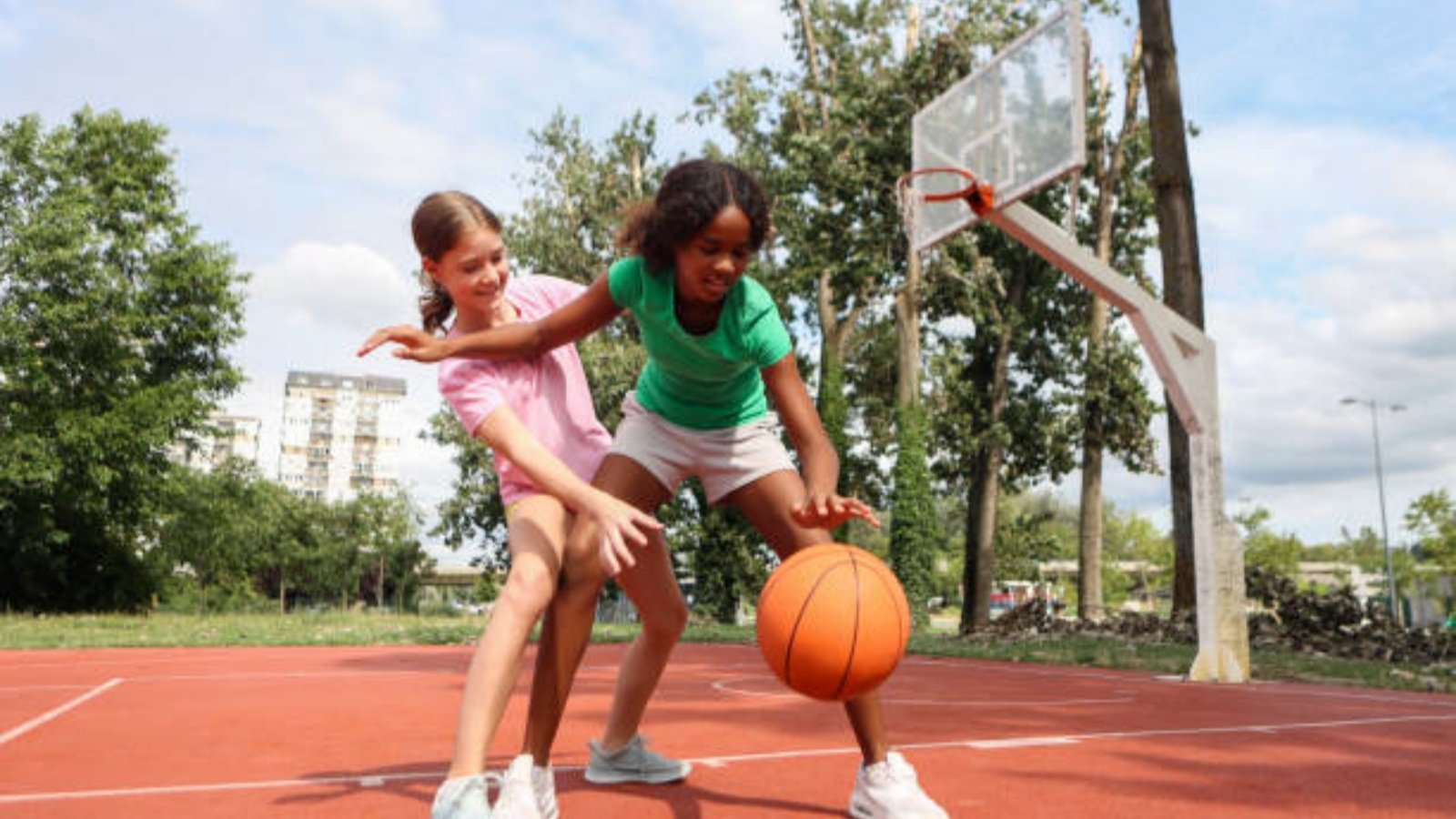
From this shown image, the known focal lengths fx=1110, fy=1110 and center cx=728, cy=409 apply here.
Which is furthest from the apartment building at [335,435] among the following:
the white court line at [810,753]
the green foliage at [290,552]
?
the white court line at [810,753]

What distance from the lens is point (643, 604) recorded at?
346cm

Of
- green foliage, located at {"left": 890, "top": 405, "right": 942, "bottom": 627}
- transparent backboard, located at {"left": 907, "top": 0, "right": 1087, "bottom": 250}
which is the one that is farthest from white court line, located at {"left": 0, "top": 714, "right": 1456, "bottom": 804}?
green foliage, located at {"left": 890, "top": 405, "right": 942, "bottom": 627}

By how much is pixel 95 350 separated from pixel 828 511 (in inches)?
1098

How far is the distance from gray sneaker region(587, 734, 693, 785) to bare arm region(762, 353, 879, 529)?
3.57ft

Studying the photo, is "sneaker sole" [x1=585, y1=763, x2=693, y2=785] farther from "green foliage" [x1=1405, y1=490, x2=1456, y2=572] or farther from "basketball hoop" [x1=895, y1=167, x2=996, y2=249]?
"green foliage" [x1=1405, y1=490, x2=1456, y2=572]

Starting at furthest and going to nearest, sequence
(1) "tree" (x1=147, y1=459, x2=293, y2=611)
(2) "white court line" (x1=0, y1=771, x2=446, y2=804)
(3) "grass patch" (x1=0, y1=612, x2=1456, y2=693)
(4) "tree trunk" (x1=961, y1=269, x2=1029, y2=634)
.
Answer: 1. (1) "tree" (x1=147, y1=459, x2=293, y2=611)
2. (4) "tree trunk" (x1=961, y1=269, x2=1029, y2=634)
3. (3) "grass patch" (x1=0, y1=612, x2=1456, y2=693)
4. (2) "white court line" (x1=0, y1=771, x2=446, y2=804)

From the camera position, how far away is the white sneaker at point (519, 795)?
271 centimetres

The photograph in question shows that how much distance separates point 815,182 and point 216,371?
16.1m

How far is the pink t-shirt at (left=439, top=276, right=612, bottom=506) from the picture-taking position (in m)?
3.18

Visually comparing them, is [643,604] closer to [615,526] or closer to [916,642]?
[615,526]

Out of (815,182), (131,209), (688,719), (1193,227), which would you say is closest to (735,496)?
(688,719)

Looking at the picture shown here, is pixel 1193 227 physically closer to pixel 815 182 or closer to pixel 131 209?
pixel 815 182

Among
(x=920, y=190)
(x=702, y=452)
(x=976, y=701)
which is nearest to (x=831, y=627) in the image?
(x=702, y=452)

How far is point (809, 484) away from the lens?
305 cm
